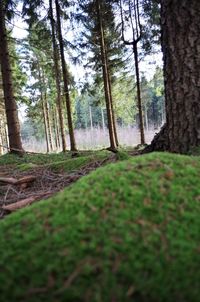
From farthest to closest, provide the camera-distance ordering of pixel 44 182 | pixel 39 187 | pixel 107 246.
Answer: pixel 44 182, pixel 39 187, pixel 107 246

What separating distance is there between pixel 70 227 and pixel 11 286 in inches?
11.4

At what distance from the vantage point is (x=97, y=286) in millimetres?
965

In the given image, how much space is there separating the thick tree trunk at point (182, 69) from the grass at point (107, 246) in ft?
5.49

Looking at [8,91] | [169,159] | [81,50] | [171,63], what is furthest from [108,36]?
[169,159]

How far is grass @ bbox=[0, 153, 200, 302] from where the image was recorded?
97cm

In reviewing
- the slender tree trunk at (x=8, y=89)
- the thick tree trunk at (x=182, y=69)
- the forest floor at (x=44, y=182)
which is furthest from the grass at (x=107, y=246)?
the slender tree trunk at (x=8, y=89)

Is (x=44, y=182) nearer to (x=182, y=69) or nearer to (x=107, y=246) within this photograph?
(x=182, y=69)

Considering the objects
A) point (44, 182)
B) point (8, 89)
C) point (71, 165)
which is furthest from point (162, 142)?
point (8, 89)

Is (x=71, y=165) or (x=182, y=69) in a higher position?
(x=182, y=69)

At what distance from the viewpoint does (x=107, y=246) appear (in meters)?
1.07

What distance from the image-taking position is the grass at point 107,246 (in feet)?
3.19

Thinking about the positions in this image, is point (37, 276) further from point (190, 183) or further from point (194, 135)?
point (194, 135)

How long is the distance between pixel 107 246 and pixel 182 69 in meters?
2.42

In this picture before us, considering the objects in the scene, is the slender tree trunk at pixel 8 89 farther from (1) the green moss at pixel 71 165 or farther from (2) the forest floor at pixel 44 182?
(2) the forest floor at pixel 44 182
